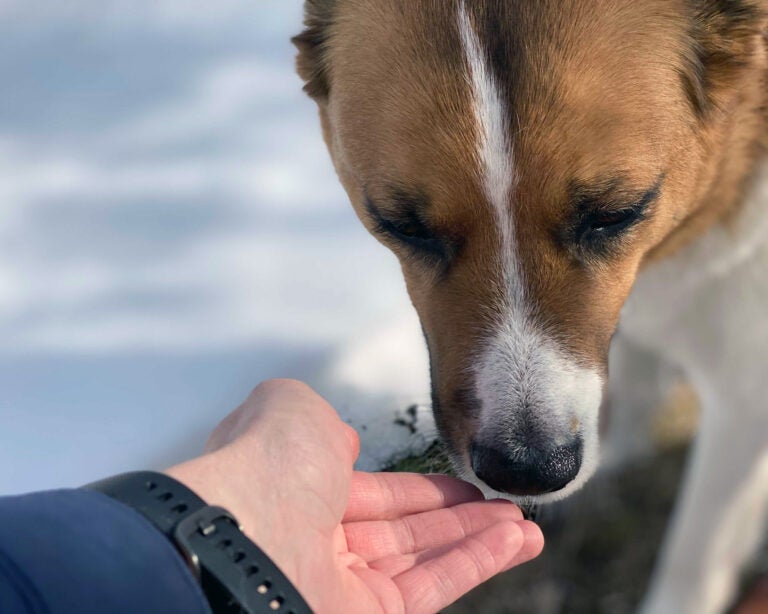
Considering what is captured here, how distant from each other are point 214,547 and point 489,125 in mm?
939

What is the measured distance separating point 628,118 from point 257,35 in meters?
2.17

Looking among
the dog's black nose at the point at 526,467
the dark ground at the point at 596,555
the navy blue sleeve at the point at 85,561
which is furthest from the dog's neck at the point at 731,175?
the navy blue sleeve at the point at 85,561

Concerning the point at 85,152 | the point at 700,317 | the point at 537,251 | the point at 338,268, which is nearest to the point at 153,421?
the point at 338,268

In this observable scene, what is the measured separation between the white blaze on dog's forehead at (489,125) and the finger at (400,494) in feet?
2.14

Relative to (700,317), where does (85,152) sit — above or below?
above

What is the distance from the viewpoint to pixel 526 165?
1688 millimetres

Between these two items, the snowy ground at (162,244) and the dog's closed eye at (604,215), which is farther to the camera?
the snowy ground at (162,244)

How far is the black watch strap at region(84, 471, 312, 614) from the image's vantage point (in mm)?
1360

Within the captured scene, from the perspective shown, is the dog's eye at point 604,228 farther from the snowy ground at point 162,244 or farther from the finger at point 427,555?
the snowy ground at point 162,244

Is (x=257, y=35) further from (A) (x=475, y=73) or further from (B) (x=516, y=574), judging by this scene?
(B) (x=516, y=574)

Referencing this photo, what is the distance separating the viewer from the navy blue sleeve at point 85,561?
122 cm

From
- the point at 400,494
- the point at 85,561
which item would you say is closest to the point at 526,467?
the point at 400,494

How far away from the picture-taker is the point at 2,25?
3451mm

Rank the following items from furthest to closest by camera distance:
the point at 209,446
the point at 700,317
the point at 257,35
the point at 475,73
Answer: the point at 257,35 < the point at 700,317 < the point at 209,446 < the point at 475,73
